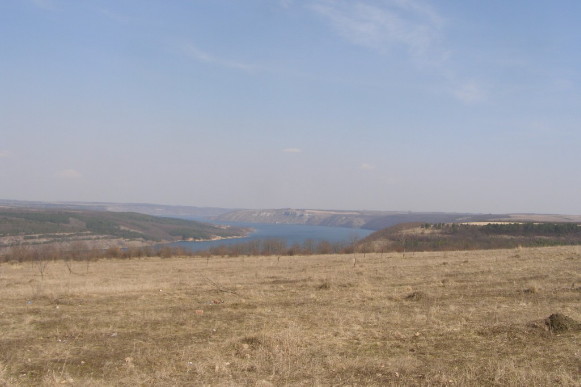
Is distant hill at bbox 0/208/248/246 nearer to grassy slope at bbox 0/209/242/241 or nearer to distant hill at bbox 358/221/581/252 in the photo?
grassy slope at bbox 0/209/242/241

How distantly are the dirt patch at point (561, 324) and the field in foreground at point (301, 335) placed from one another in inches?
2.2

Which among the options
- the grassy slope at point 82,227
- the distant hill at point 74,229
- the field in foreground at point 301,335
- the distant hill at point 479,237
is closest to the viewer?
the field in foreground at point 301,335

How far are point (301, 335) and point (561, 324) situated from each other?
5880 millimetres

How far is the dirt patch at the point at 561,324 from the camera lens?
30.8ft

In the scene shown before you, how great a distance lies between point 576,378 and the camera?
6.62 meters

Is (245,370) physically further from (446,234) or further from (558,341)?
(446,234)

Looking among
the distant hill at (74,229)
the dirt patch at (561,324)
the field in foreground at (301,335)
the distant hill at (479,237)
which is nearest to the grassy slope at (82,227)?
the distant hill at (74,229)

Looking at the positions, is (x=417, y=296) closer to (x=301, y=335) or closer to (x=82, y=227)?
(x=301, y=335)

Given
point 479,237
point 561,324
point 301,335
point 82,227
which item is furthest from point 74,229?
point 561,324

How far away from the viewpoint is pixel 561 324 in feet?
31.0

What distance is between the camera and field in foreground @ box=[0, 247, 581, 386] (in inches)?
291

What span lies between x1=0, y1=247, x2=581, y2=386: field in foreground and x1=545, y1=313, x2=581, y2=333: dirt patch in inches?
2.2

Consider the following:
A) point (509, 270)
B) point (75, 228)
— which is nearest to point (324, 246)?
point (509, 270)

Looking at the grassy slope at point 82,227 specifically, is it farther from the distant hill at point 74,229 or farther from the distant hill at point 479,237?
the distant hill at point 479,237
